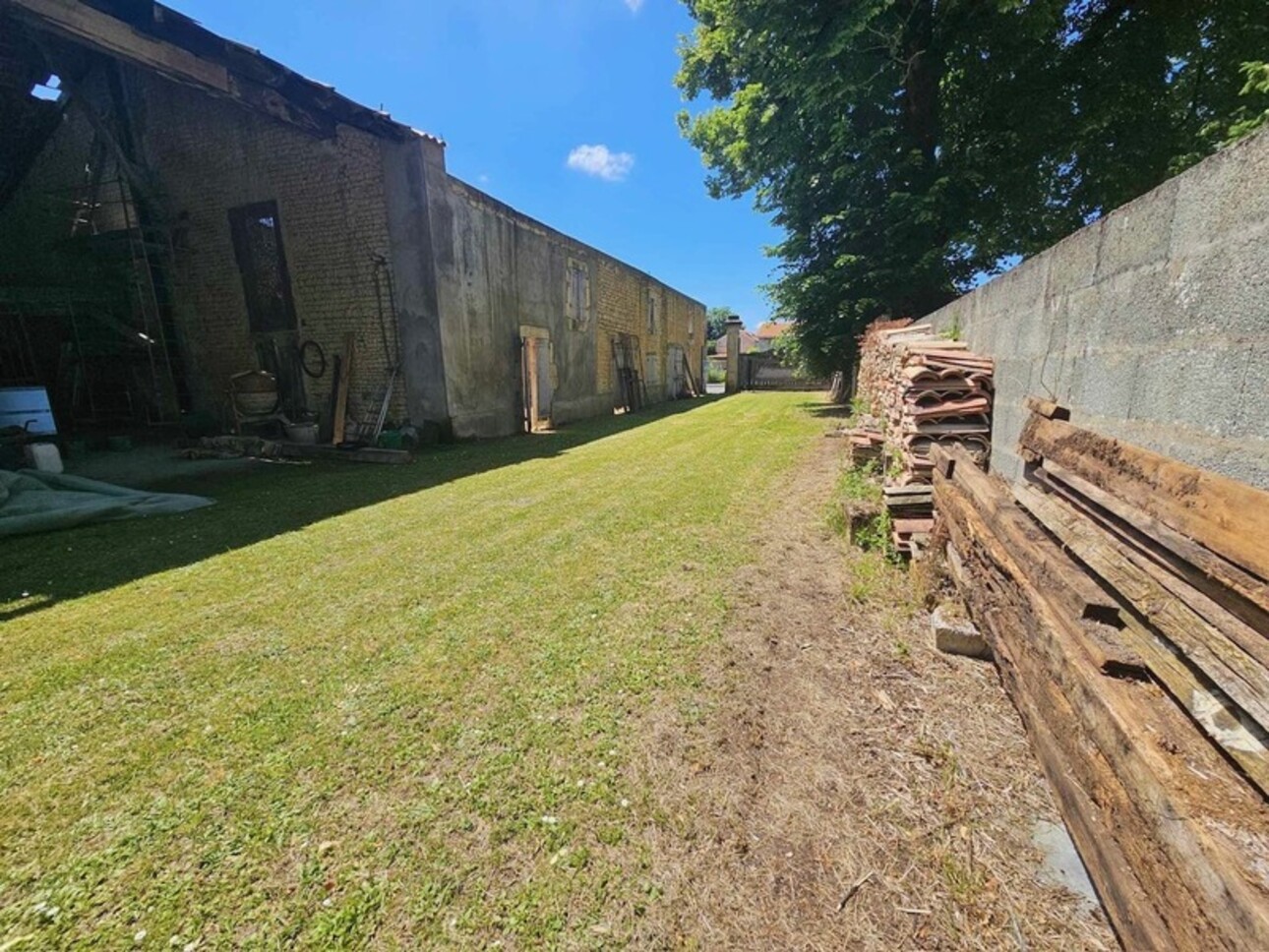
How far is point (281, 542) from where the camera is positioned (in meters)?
4.50

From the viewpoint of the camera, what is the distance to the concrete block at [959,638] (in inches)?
106

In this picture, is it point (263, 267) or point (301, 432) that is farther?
point (263, 267)

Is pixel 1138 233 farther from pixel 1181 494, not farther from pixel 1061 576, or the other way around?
pixel 1061 576

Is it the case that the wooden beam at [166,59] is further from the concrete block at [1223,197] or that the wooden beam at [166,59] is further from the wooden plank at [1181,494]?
the wooden plank at [1181,494]

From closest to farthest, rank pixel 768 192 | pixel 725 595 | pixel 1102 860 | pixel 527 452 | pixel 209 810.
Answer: pixel 1102 860, pixel 209 810, pixel 725 595, pixel 527 452, pixel 768 192

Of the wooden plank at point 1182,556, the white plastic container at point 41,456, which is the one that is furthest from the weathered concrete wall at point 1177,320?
the white plastic container at point 41,456

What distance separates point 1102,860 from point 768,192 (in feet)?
46.5

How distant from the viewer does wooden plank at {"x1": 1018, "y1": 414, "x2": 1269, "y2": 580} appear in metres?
1.25

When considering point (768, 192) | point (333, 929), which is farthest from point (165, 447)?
point (768, 192)

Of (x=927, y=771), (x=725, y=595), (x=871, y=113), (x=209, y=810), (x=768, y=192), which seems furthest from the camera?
(x=768, y=192)

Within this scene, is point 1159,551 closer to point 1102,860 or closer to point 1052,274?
point 1102,860

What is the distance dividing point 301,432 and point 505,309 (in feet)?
14.9

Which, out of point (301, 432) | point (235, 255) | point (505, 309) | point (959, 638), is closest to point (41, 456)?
point (301, 432)

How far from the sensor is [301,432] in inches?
365
